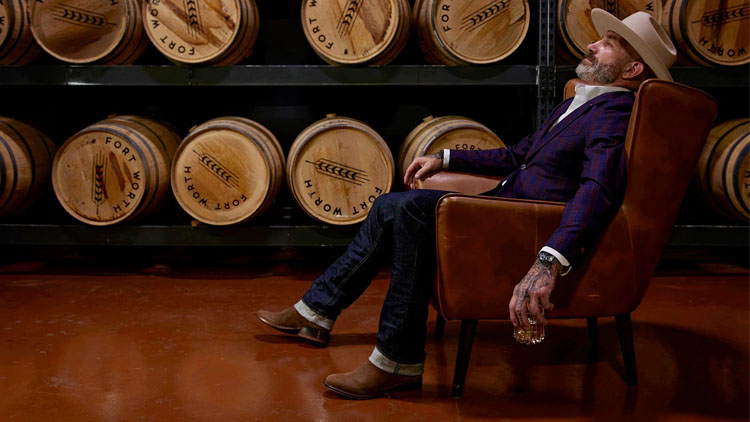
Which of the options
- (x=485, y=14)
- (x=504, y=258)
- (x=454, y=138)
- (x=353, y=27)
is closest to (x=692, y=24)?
(x=485, y=14)

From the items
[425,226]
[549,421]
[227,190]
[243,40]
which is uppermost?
[243,40]

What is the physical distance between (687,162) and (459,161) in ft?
2.69

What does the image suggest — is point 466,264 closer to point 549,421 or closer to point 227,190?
point 549,421

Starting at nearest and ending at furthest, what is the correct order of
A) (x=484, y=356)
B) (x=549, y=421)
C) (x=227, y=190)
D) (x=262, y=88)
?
(x=549, y=421) < (x=484, y=356) < (x=227, y=190) < (x=262, y=88)

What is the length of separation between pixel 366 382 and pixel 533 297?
1.97ft

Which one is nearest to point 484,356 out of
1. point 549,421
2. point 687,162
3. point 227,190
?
point 549,421

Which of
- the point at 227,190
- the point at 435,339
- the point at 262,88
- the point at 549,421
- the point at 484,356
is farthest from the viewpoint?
the point at 262,88

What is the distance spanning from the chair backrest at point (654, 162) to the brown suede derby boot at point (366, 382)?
66 centimetres

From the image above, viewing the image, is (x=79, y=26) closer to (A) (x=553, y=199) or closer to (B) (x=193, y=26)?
(B) (x=193, y=26)

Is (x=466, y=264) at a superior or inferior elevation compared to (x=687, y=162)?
inferior

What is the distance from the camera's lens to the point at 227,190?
3580 mm

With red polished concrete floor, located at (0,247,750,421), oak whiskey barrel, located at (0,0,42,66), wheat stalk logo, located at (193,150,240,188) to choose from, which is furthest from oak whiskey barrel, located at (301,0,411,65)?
oak whiskey barrel, located at (0,0,42,66)

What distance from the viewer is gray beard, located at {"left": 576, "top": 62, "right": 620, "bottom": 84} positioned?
2225 millimetres

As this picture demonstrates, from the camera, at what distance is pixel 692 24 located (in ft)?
11.7
